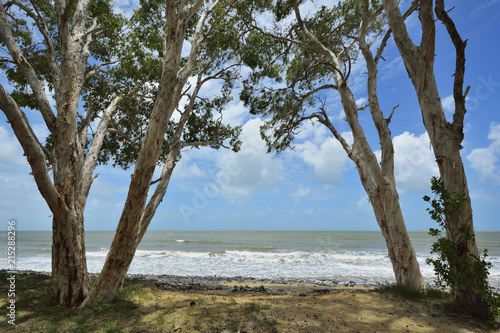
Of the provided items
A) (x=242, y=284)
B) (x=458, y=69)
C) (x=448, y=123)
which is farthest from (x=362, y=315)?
(x=242, y=284)

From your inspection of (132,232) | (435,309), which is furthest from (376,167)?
(132,232)

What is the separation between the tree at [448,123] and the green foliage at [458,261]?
0.03 metres

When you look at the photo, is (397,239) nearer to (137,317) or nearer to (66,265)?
(137,317)

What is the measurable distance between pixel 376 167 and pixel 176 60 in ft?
15.1

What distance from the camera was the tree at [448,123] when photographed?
4555 millimetres

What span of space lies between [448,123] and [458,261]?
2.30 m

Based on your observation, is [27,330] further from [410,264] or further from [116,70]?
[116,70]

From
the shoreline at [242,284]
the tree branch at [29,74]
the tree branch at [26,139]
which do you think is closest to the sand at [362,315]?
the tree branch at [26,139]

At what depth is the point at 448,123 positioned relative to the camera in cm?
480

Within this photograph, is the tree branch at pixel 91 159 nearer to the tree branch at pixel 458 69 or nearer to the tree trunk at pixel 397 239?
the tree trunk at pixel 397 239

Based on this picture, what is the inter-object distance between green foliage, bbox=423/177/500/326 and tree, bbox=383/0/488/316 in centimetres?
3

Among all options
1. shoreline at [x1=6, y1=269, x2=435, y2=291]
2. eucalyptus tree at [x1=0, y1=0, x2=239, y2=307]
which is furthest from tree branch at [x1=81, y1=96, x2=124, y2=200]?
shoreline at [x1=6, y1=269, x2=435, y2=291]

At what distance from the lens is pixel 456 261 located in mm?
4527

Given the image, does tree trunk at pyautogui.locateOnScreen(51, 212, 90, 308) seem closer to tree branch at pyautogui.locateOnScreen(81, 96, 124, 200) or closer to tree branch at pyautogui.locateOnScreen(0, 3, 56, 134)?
tree branch at pyautogui.locateOnScreen(81, 96, 124, 200)
